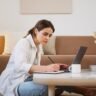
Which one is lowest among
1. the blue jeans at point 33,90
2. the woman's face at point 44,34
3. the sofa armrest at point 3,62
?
the sofa armrest at point 3,62

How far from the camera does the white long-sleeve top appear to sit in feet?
6.47

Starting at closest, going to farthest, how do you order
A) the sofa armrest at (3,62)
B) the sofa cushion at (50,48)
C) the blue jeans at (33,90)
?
the blue jeans at (33,90)
the sofa armrest at (3,62)
the sofa cushion at (50,48)

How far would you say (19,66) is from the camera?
1.97 meters

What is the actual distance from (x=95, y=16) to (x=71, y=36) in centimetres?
53

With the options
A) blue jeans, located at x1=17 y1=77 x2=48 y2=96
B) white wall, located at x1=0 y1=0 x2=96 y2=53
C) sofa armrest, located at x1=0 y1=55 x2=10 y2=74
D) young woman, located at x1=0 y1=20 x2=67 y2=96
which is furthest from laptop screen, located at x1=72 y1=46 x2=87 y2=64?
white wall, located at x1=0 y1=0 x2=96 y2=53

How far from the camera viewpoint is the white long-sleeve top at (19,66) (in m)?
1.97

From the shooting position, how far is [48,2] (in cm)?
448

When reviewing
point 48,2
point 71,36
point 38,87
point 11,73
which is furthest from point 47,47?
point 38,87

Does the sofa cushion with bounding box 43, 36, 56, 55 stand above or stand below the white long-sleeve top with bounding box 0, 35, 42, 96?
below

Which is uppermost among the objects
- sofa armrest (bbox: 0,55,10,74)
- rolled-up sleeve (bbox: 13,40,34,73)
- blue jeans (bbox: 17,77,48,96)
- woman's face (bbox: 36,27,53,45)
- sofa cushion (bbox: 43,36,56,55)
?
woman's face (bbox: 36,27,53,45)

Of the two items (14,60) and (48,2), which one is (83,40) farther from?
(14,60)

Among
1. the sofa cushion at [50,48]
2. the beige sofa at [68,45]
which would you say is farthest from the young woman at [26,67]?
the beige sofa at [68,45]

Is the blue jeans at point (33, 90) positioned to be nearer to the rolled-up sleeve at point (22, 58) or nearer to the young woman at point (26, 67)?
the young woman at point (26, 67)

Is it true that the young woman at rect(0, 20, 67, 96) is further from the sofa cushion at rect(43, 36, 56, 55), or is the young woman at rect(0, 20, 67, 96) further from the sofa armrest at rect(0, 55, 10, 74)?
the sofa cushion at rect(43, 36, 56, 55)
